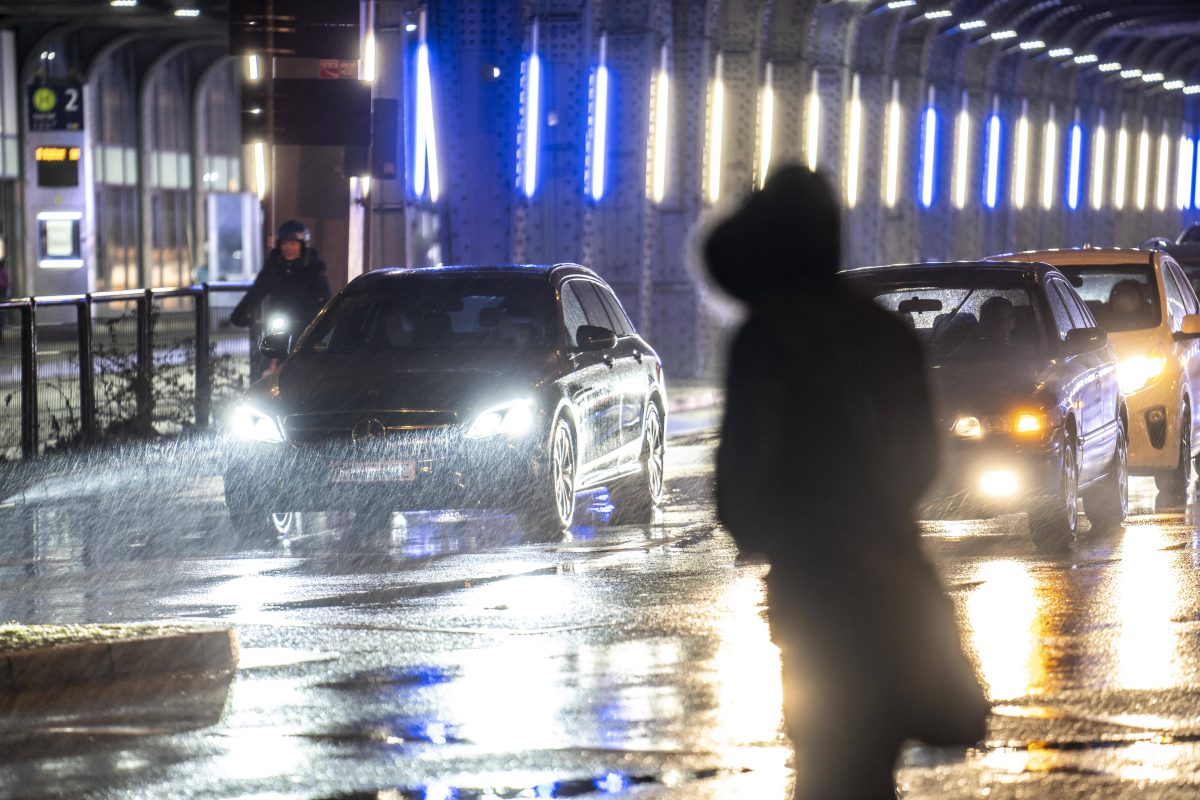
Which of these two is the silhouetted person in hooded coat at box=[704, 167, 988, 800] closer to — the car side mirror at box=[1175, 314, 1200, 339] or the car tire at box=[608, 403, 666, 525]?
the car tire at box=[608, 403, 666, 525]

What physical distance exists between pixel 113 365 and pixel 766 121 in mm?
18753

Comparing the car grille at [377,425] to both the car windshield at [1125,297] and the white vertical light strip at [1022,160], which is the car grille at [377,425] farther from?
the white vertical light strip at [1022,160]

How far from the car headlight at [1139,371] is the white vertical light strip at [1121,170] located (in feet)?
166

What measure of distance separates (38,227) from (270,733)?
48750mm

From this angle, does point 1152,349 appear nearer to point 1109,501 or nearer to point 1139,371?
point 1139,371

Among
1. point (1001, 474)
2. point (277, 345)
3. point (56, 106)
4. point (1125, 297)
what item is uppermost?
point (56, 106)

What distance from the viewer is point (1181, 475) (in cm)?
1592

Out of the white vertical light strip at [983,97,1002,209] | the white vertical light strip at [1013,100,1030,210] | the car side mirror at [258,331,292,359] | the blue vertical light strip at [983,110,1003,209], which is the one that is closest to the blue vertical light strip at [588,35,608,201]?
the car side mirror at [258,331,292,359]

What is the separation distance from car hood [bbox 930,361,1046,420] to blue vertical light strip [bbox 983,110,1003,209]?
1498 inches

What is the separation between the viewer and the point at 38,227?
54.8 m

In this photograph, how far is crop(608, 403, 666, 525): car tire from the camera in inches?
611

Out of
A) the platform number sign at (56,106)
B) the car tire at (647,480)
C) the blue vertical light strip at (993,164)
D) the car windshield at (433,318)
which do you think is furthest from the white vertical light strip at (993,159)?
the car windshield at (433,318)

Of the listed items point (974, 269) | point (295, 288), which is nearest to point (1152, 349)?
point (974, 269)

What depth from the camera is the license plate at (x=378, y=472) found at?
43.6 feet
